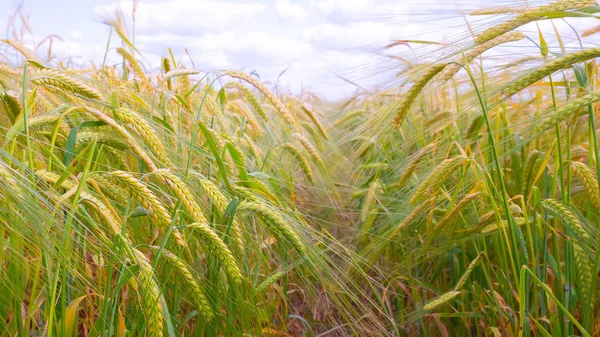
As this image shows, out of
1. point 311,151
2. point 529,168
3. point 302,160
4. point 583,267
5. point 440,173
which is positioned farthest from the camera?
point 311,151

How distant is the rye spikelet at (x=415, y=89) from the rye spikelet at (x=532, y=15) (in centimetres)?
14

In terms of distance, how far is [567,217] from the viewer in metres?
1.65

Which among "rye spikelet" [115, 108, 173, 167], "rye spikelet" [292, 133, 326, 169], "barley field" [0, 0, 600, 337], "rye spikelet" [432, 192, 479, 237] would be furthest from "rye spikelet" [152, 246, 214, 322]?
"rye spikelet" [292, 133, 326, 169]

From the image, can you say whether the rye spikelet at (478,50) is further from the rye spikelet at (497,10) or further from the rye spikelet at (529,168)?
the rye spikelet at (529,168)

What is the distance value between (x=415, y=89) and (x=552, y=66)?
1.23ft

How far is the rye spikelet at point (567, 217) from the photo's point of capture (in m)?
1.63

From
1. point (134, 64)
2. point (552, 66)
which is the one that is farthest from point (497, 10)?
point (134, 64)

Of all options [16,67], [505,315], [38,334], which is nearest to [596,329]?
[505,315]

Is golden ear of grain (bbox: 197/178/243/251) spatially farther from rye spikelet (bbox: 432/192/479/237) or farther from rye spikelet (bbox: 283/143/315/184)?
rye spikelet (bbox: 283/143/315/184)

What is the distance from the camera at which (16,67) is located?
1.85 metres

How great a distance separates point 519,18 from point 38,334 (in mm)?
1451

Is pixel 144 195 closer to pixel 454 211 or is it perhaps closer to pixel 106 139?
pixel 106 139

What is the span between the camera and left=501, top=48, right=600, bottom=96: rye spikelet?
1442 mm

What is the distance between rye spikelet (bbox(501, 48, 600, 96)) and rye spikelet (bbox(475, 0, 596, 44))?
12 cm
